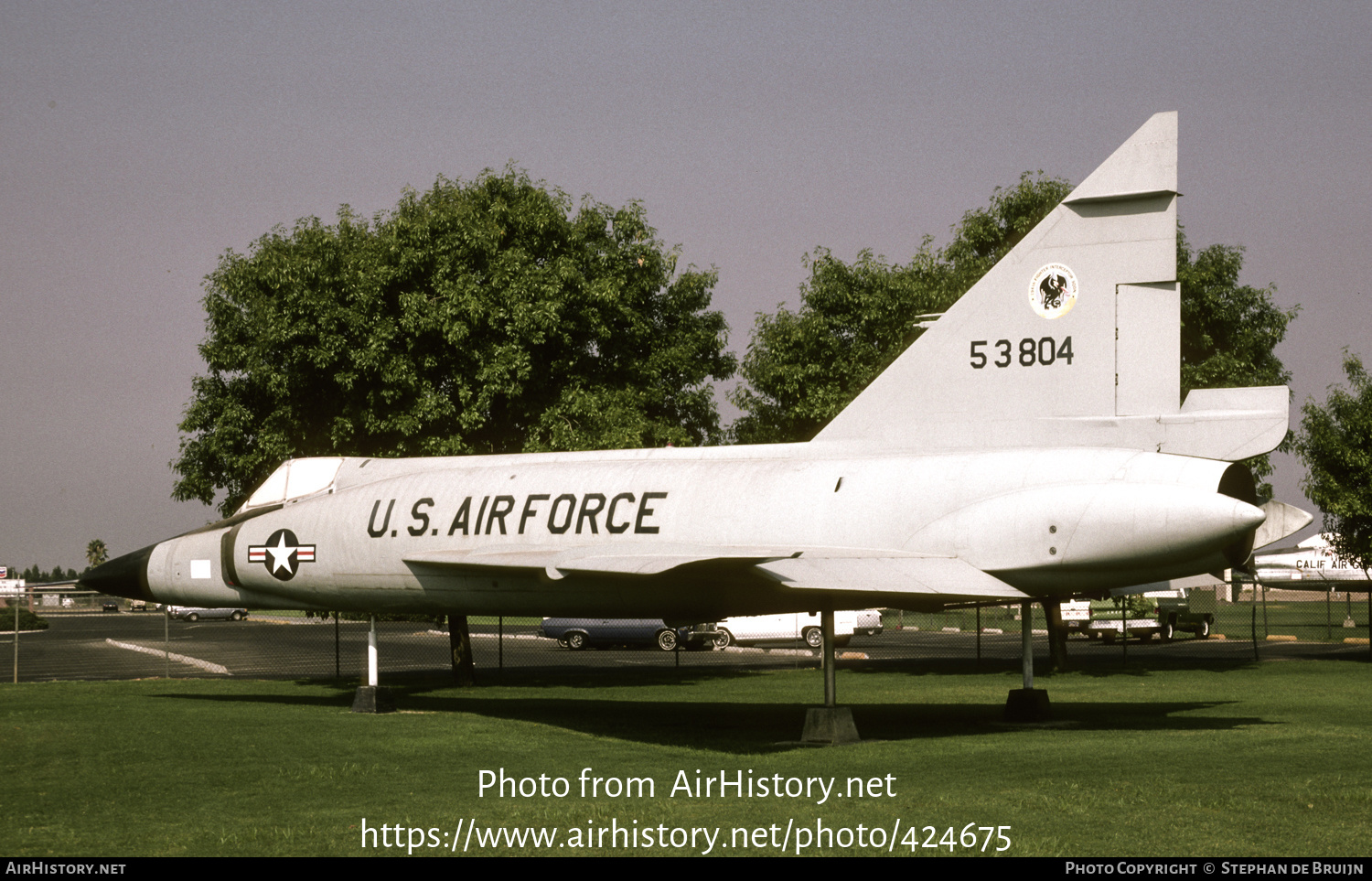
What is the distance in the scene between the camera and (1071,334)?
593 inches

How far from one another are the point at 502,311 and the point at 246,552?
23.6 feet

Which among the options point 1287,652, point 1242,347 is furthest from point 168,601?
point 1287,652

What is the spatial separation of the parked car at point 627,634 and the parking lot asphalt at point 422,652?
0.45 metres

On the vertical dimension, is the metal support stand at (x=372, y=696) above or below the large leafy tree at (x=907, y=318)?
below

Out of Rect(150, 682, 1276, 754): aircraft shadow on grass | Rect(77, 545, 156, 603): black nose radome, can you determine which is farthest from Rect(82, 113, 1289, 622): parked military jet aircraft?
Rect(77, 545, 156, 603): black nose radome

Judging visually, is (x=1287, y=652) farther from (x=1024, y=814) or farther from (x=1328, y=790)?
(x=1024, y=814)

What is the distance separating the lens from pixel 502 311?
24.8 meters

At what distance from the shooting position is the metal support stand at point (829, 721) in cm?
1530

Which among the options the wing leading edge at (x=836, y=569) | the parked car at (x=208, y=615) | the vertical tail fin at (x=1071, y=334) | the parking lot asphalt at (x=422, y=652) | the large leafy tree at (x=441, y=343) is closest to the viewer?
the wing leading edge at (x=836, y=569)

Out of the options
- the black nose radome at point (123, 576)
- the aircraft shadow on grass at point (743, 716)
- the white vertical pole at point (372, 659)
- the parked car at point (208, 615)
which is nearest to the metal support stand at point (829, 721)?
the aircraft shadow on grass at point (743, 716)

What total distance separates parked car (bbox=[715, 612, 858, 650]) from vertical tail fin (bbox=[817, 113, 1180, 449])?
1065 inches

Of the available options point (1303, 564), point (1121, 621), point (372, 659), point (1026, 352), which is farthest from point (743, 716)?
point (1303, 564)

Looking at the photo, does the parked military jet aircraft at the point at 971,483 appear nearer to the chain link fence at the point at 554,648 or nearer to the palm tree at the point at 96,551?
the chain link fence at the point at 554,648

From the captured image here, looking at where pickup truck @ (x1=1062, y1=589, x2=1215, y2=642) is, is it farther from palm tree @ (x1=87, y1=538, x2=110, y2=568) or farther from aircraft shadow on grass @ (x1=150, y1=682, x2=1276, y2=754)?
palm tree @ (x1=87, y1=538, x2=110, y2=568)
